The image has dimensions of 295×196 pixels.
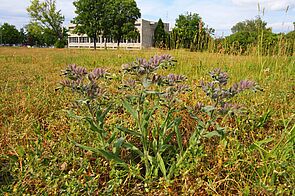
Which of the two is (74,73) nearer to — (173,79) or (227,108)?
(173,79)

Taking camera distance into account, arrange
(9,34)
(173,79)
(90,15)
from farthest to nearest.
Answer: (9,34), (90,15), (173,79)

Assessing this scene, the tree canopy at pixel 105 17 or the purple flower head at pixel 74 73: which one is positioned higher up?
the tree canopy at pixel 105 17

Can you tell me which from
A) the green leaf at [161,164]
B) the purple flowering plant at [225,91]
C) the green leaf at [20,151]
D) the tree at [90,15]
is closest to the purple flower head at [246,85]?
the purple flowering plant at [225,91]

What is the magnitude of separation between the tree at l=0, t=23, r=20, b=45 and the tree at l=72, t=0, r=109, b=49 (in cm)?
3743

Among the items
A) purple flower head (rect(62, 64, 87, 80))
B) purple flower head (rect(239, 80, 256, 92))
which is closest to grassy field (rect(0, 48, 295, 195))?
purple flower head (rect(62, 64, 87, 80))

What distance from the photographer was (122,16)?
3903 cm

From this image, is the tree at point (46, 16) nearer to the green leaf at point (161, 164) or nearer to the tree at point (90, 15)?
the tree at point (90, 15)

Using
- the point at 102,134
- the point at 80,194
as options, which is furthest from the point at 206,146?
the point at 80,194

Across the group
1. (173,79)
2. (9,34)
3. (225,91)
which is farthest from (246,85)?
(9,34)

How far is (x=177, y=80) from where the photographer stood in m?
1.31

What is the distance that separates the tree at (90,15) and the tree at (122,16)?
5.03ft

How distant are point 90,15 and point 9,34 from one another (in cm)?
4014

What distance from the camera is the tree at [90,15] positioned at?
38.3 metres

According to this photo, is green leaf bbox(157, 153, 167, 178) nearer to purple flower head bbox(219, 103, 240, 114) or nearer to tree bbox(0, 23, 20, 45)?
purple flower head bbox(219, 103, 240, 114)
